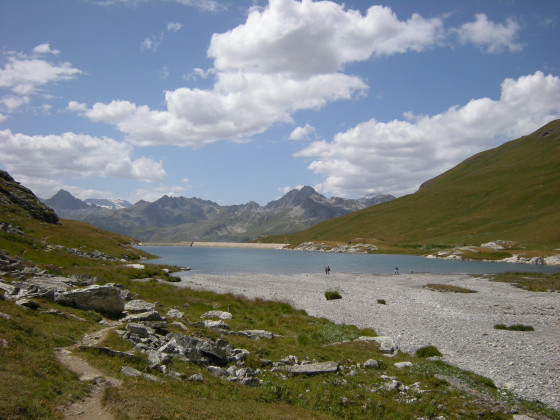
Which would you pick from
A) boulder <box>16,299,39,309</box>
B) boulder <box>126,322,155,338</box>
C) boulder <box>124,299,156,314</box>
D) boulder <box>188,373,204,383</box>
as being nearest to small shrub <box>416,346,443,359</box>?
boulder <box>188,373,204,383</box>

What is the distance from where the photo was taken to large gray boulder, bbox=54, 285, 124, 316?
2627cm

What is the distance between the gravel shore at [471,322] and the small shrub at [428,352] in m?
0.90

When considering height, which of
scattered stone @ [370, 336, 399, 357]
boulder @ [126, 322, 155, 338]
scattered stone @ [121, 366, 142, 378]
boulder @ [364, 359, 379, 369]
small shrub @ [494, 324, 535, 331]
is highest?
boulder @ [126, 322, 155, 338]

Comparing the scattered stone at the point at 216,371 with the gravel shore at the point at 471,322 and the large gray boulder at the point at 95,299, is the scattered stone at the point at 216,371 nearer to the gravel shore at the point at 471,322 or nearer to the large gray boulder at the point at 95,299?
the large gray boulder at the point at 95,299

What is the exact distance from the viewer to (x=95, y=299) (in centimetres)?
2691

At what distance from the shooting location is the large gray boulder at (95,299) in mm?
26266

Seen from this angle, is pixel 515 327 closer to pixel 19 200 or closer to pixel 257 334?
pixel 257 334

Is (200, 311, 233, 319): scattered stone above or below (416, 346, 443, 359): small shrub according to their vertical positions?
above

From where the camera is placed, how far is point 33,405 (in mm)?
11242

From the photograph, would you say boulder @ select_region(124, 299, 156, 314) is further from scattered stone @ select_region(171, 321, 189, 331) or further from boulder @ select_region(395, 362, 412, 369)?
boulder @ select_region(395, 362, 412, 369)

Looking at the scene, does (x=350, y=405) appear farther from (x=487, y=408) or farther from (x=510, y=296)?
(x=510, y=296)

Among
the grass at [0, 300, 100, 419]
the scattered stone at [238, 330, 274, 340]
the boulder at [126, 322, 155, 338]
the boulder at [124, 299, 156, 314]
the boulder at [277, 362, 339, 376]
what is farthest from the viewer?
the boulder at [124, 299, 156, 314]

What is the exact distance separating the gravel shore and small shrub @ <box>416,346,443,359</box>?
90 cm

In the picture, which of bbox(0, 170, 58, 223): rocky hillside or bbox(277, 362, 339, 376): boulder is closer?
bbox(277, 362, 339, 376): boulder
